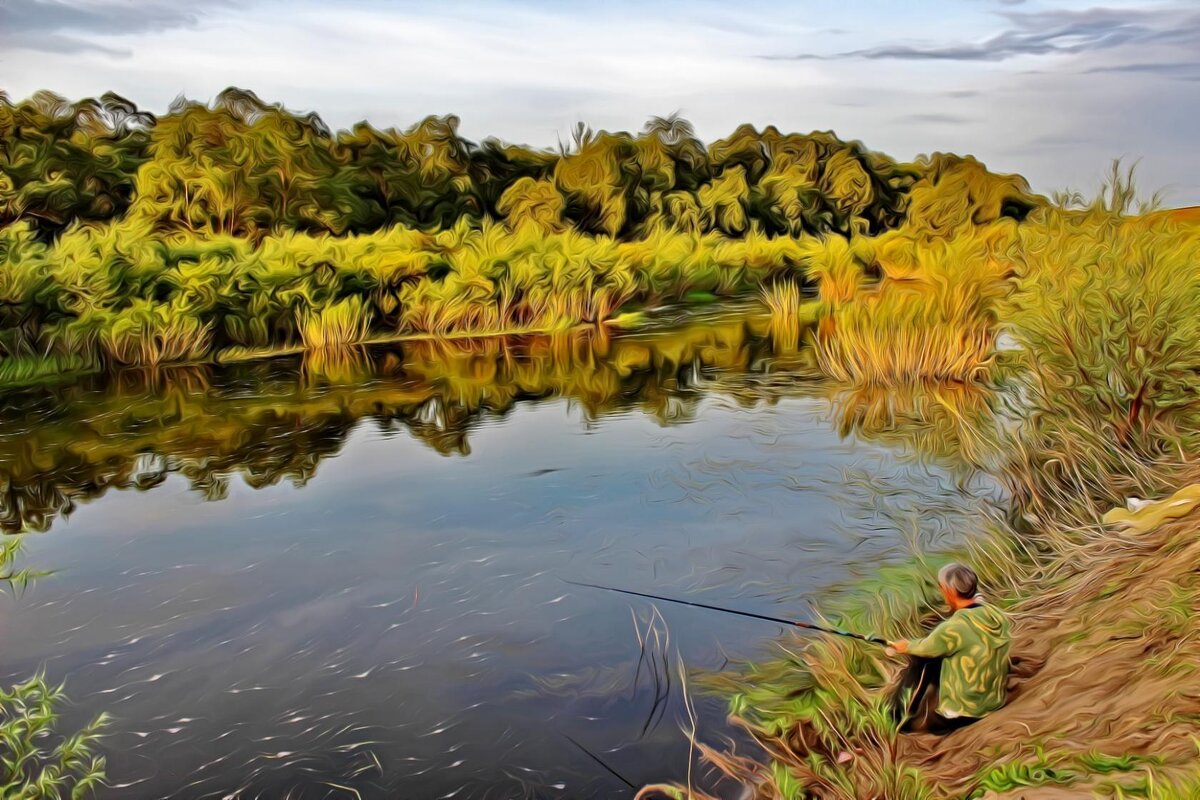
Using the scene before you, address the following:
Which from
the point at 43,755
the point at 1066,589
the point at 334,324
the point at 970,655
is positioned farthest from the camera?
the point at 334,324

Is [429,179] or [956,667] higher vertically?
[429,179]

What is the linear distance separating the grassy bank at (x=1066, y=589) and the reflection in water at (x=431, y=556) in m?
0.33

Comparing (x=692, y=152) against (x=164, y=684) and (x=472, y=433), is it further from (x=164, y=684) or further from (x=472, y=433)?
(x=164, y=684)

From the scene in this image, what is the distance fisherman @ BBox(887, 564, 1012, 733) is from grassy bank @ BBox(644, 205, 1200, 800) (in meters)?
0.08

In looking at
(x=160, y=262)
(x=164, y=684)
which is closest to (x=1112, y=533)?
(x=164, y=684)

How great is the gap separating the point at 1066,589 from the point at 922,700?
118cm

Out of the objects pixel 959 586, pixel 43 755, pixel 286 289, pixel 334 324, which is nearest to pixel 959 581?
pixel 959 586

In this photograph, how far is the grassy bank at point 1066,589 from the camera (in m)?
2.89

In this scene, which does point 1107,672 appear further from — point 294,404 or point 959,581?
point 294,404

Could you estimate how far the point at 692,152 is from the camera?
1213 inches

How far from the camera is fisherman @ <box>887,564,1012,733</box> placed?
3133mm

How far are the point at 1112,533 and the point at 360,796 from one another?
10.6 ft

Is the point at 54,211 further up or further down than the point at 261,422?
further up

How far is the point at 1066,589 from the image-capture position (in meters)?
4.09
